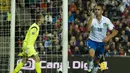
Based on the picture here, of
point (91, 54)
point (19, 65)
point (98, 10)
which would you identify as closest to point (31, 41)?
point (19, 65)

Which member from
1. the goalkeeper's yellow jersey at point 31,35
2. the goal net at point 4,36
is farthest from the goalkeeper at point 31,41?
the goal net at point 4,36

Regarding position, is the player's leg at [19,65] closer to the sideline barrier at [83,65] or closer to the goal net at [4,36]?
the goal net at [4,36]

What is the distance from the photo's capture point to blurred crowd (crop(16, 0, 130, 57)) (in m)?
11.6

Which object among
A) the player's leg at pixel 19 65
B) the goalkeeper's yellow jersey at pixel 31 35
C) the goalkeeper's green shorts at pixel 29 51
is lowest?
the player's leg at pixel 19 65

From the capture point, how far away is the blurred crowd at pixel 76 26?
11.6 m

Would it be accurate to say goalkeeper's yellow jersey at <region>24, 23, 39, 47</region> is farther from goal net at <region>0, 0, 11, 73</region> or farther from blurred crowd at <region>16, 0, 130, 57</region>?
goal net at <region>0, 0, 11, 73</region>

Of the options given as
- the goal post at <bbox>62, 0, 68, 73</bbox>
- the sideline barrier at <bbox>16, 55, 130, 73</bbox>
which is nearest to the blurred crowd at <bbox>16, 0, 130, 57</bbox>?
the sideline barrier at <bbox>16, 55, 130, 73</bbox>

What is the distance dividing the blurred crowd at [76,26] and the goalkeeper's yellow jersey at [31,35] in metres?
0.24

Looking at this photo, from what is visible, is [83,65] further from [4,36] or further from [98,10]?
[98,10]

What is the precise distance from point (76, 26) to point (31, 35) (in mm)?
3863

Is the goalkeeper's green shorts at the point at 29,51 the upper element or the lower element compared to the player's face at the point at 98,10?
lower

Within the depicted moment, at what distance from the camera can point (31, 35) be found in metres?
11.3

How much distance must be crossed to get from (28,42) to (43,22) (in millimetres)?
723

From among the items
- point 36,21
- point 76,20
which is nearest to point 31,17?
point 36,21
